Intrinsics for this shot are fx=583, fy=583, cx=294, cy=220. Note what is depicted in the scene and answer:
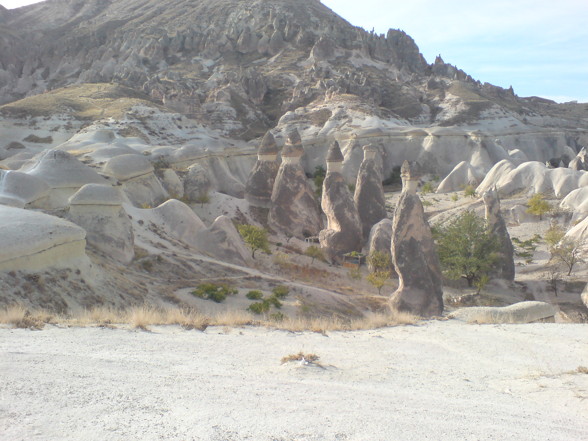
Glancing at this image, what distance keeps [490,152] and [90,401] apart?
43.8 meters

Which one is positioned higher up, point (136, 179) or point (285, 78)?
point (285, 78)

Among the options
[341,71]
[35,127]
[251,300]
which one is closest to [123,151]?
[35,127]

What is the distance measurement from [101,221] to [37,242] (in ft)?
13.0

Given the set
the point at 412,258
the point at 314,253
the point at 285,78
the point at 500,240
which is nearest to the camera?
the point at 412,258

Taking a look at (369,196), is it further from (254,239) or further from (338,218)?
(254,239)

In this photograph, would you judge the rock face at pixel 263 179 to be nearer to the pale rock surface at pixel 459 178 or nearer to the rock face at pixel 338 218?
the rock face at pixel 338 218

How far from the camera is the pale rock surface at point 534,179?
3131 centimetres

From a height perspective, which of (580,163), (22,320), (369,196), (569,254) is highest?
(580,163)

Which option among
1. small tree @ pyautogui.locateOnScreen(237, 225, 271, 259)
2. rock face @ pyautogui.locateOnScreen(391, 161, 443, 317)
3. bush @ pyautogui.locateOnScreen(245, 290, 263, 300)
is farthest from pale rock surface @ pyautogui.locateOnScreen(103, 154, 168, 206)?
rock face @ pyautogui.locateOnScreen(391, 161, 443, 317)

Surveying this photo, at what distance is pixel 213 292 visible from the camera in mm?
13656

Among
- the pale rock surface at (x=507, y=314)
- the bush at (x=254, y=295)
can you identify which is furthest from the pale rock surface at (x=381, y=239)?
the pale rock surface at (x=507, y=314)

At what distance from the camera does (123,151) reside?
28.8 meters

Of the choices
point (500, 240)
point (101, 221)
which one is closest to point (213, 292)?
point (101, 221)

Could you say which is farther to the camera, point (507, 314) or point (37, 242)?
Result: point (37, 242)
